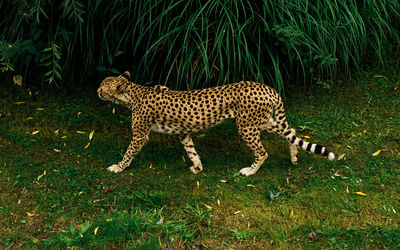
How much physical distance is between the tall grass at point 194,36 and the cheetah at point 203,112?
86 centimetres

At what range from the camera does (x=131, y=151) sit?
5445 millimetres

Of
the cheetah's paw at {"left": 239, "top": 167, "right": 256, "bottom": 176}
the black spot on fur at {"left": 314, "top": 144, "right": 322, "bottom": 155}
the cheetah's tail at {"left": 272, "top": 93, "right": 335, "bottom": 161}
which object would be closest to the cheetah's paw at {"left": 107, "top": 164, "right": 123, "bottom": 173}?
the cheetah's paw at {"left": 239, "top": 167, "right": 256, "bottom": 176}

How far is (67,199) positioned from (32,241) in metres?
0.68

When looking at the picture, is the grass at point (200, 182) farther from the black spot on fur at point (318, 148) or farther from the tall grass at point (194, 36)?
the tall grass at point (194, 36)

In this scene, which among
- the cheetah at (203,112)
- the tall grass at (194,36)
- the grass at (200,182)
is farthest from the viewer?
the tall grass at (194,36)

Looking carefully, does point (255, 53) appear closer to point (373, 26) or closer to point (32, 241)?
point (373, 26)

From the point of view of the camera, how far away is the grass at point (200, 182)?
443 centimetres

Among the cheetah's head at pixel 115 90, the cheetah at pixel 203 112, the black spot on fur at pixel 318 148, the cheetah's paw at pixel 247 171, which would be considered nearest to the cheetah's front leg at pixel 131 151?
the cheetah at pixel 203 112

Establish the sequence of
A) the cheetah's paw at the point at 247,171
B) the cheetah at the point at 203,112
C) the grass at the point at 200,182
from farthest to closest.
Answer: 1. the cheetah's paw at the point at 247,171
2. the cheetah at the point at 203,112
3. the grass at the point at 200,182

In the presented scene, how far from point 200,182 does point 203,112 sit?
0.78 meters

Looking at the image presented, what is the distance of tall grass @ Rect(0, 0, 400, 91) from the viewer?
6.11 meters

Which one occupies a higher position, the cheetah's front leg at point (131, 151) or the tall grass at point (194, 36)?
the tall grass at point (194, 36)

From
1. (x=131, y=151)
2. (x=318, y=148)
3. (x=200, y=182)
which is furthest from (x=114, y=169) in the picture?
(x=318, y=148)

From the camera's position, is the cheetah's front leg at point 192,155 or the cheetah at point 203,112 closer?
the cheetah at point 203,112
